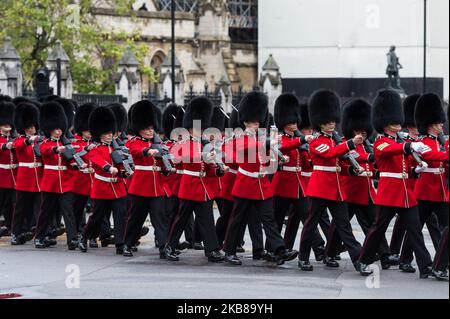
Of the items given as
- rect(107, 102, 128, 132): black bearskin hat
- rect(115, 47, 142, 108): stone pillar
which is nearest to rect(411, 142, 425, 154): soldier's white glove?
rect(107, 102, 128, 132): black bearskin hat

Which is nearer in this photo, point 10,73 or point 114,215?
point 114,215

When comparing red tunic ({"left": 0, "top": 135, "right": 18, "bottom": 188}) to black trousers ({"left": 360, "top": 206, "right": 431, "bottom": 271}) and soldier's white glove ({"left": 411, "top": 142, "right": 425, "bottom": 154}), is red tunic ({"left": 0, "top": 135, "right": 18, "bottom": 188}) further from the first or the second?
soldier's white glove ({"left": 411, "top": 142, "right": 425, "bottom": 154})

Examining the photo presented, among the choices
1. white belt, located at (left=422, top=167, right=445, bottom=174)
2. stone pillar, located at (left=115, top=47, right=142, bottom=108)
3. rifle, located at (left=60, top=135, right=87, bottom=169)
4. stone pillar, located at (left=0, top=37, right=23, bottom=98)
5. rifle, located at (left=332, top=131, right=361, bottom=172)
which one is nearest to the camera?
white belt, located at (left=422, top=167, right=445, bottom=174)

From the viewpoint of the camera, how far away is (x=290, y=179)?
548 inches

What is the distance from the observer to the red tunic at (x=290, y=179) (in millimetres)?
13898

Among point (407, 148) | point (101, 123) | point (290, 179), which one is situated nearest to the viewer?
point (407, 148)

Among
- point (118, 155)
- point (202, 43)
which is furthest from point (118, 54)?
point (118, 155)

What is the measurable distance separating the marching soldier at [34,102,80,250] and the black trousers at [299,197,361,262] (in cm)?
317

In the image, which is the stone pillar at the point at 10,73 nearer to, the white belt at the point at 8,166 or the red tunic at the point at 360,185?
the white belt at the point at 8,166

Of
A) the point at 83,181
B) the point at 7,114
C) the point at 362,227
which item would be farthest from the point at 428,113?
the point at 7,114

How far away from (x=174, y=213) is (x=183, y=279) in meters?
2.07

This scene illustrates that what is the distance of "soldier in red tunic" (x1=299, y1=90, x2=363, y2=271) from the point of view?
12898 millimetres

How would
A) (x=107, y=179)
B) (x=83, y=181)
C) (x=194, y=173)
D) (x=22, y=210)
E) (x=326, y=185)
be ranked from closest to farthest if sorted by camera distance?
(x=326, y=185)
(x=194, y=173)
(x=107, y=179)
(x=83, y=181)
(x=22, y=210)

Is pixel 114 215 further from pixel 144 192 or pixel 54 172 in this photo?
pixel 54 172
